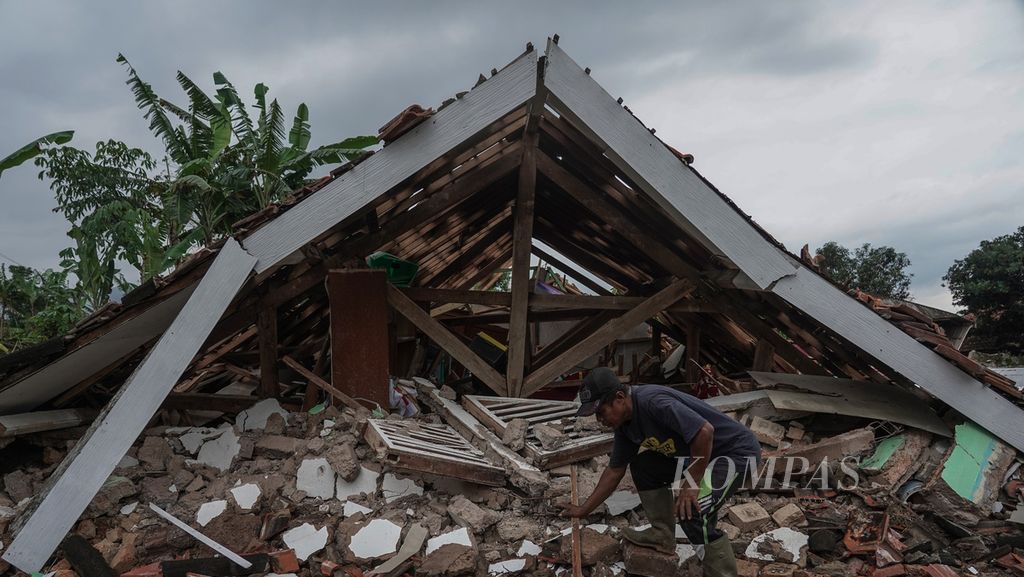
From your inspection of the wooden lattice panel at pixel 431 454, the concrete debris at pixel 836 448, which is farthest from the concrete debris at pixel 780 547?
the wooden lattice panel at pixel 431 454

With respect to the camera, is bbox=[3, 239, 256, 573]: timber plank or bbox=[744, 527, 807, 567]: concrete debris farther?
bbox=[744, 527, 807, 567]: concrete debris

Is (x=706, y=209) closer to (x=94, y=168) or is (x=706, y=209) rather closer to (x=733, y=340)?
(x=733, y=340)

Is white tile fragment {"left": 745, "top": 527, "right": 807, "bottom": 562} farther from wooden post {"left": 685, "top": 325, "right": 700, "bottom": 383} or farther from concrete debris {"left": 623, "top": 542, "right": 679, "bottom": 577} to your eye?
wooden post {"left": 685, "top": 325, "right": 700, "bottom": 383}

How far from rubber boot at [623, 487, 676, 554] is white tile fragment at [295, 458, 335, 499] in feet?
7.49

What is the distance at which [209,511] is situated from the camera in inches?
164

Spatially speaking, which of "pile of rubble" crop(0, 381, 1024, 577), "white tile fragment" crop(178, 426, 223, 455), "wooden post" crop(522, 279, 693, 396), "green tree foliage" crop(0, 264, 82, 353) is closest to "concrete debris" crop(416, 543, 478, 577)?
"pile of rubble" crop(0, 381, 1024, 577)

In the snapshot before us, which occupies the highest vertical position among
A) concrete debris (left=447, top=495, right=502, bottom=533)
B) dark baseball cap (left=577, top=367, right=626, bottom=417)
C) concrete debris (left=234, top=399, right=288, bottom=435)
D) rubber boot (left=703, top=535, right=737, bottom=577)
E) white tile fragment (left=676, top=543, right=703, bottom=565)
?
dark baseball cap (left=577, top=367, right=626, bottom=417)

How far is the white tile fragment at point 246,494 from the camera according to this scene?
13.9 feet

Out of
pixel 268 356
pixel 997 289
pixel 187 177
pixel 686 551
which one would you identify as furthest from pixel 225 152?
pixel 997 289

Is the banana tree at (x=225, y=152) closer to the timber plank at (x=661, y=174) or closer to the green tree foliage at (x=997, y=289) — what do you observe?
the timber plank at (x=661, y=174)

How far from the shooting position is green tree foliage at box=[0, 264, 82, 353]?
14.0 metres

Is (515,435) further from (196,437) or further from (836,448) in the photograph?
(196,437)

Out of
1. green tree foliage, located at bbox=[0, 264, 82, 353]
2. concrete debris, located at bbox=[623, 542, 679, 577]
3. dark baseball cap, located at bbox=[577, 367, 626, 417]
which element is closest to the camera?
dark baseball cap, located at bbox=[577, 367, 626, 417]

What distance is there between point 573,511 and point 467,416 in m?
1.82
